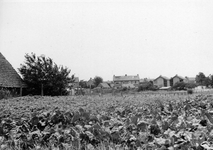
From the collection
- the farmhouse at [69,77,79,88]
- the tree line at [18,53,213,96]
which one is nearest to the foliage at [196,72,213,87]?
the farmhouse at [69,77,79,88]

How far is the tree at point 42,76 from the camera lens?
23.8 meters

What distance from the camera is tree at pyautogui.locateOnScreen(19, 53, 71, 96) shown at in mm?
23781

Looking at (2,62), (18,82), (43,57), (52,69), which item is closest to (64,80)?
(52,69)

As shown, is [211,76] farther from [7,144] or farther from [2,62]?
[7,144]

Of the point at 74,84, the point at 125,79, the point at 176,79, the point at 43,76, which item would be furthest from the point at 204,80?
the point at 43,76

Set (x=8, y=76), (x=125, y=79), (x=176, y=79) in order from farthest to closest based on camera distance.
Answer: (x=125, y=79) < (x=176, y=79) < (x=8, y=76)

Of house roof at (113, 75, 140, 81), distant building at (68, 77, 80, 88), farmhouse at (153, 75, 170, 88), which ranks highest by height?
house roof at (113, 75, 140, 81)

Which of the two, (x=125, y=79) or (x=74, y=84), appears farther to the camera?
(x=125, y=79)

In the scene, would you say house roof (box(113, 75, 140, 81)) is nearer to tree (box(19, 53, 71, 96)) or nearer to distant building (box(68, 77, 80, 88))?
distant building (box(68, 77, 80, 88))

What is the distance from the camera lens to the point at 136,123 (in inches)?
97.3

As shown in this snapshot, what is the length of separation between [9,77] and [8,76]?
14 cm

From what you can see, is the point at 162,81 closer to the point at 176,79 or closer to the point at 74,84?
the point at 176,79

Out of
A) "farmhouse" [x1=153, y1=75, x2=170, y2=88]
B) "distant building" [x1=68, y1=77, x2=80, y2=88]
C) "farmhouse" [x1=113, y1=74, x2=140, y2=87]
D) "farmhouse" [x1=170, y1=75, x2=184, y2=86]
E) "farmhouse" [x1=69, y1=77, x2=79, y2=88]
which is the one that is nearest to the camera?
"distant building" [x1=68, y1=77, x2=80, y2=88]

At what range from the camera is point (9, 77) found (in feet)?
69.7
